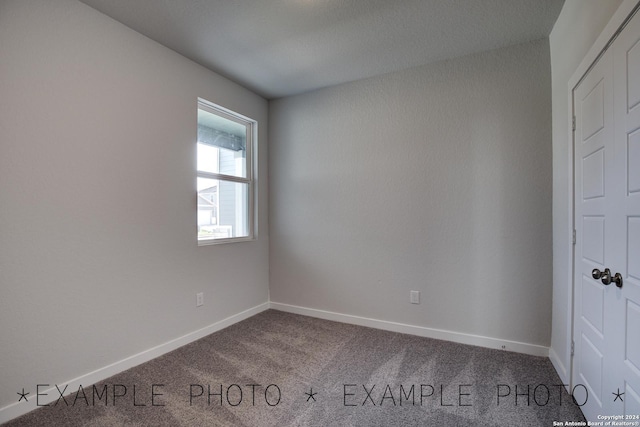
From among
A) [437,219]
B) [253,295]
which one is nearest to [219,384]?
[253,295]

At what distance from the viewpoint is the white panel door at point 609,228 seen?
1203 mm

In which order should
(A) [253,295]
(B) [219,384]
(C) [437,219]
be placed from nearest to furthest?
1. (B) [219,384]
2. (C) [437,219]
3. (A) [253,295]

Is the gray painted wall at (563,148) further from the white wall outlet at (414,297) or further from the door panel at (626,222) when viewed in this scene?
the white wall outlet at (414,297)

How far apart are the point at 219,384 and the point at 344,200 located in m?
2.02

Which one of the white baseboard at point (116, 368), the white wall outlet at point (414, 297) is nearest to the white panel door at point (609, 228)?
the white wall outlet at point (414, 297)

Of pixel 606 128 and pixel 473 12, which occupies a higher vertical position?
pixel 473 12

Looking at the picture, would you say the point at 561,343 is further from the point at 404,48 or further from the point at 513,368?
the point at 404,48

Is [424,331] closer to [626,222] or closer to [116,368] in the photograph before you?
[626,222]

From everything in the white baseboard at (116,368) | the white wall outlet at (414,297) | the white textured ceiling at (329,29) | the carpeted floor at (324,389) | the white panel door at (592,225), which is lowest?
the carpeted floor at (324,389)

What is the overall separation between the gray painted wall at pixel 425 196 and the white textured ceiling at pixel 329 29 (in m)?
0.30

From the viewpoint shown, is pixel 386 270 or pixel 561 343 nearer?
pixel 561 343

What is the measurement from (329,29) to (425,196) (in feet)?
5.42

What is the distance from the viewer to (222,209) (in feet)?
10.3

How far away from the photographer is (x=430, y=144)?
2.77 meters
